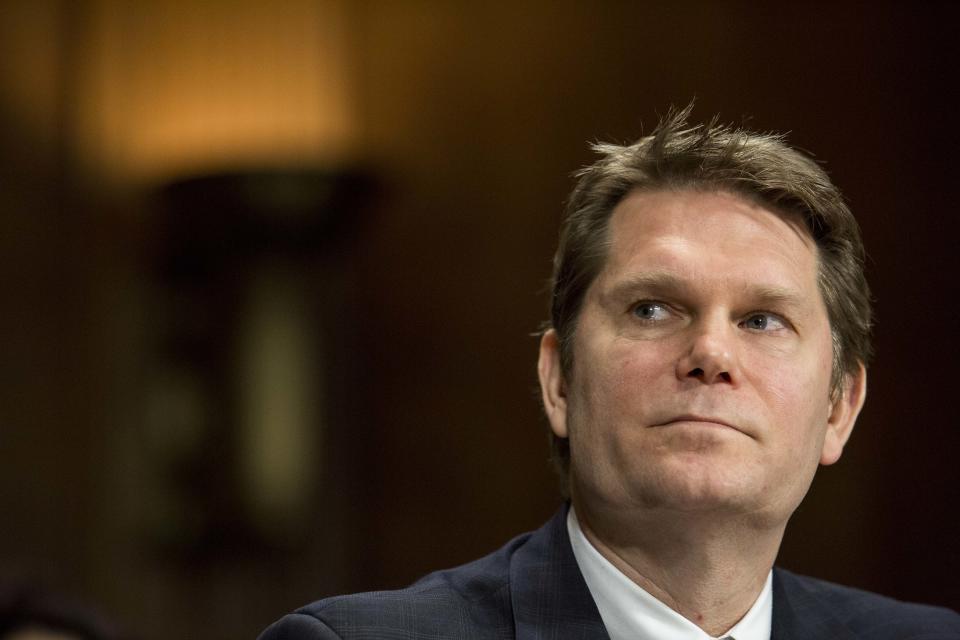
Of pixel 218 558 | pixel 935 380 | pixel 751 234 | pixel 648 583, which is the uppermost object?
pixel 751 234

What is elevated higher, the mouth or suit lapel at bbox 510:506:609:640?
the mouth

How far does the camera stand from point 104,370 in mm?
4609

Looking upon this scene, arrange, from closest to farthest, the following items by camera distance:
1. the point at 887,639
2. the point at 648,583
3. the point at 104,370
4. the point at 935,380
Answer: the point at 648,583 → the point at 887,639 → the point at 935,380 → the point at 104,370

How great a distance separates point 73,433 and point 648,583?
2936 mm

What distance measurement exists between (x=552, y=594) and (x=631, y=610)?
0.35 ft

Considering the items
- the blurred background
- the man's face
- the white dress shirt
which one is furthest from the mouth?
the blurred background

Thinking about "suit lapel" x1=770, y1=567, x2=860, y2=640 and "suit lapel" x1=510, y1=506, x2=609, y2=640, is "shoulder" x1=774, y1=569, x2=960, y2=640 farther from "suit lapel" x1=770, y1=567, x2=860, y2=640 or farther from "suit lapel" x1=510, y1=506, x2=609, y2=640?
"suit lapel" x1=510, y1=506, x2=609, y2=640

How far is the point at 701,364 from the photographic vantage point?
1.80 m

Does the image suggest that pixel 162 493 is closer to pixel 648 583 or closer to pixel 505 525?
pixel 505 525

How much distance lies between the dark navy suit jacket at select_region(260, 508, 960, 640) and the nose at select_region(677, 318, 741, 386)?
33cm

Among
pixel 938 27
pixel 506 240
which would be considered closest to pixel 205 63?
pixel 506 240

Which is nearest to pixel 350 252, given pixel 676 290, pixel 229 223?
pixel 229 223

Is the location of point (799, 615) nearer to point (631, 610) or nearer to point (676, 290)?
point (631, 610)

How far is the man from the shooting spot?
5.92 ft
